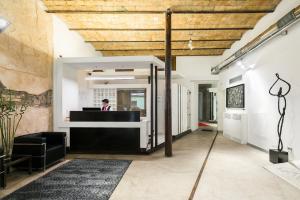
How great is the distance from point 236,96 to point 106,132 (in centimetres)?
545

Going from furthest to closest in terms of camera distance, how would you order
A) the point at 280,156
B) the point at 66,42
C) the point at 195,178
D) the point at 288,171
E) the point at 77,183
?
the point at 66,42 → the point at 280,156 → the point at 288,171 → the point at 195,178 → the point at 77,183

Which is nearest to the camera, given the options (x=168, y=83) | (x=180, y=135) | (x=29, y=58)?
(x=29, y=58)

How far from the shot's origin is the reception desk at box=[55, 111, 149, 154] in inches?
270

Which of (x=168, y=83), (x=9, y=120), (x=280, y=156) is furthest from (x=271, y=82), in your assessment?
(x=9, y=120)

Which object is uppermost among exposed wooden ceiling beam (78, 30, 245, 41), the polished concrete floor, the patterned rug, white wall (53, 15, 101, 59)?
exposed wooden ceiling beam (78, 30, 245, 41)

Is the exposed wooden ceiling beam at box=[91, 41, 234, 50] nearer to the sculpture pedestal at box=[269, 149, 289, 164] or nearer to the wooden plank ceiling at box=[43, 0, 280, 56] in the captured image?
the wooden plank ceiling at box=[43, 0, 280, 56]

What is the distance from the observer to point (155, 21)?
24.8 ft

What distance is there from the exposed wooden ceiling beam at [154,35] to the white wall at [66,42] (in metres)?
0.33

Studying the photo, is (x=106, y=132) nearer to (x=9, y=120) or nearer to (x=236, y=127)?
(x=9, y=120)

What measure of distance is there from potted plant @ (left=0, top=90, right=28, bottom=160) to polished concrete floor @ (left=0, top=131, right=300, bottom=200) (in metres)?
0.63

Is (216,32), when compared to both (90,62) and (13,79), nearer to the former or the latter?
(90,62)

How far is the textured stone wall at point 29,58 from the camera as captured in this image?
5043mm

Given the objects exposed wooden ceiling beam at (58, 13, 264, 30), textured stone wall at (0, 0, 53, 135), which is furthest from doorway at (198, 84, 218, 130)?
textured stone wall at (0, 0, 53, 135)

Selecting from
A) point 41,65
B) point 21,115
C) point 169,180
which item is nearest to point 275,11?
point 169,180
